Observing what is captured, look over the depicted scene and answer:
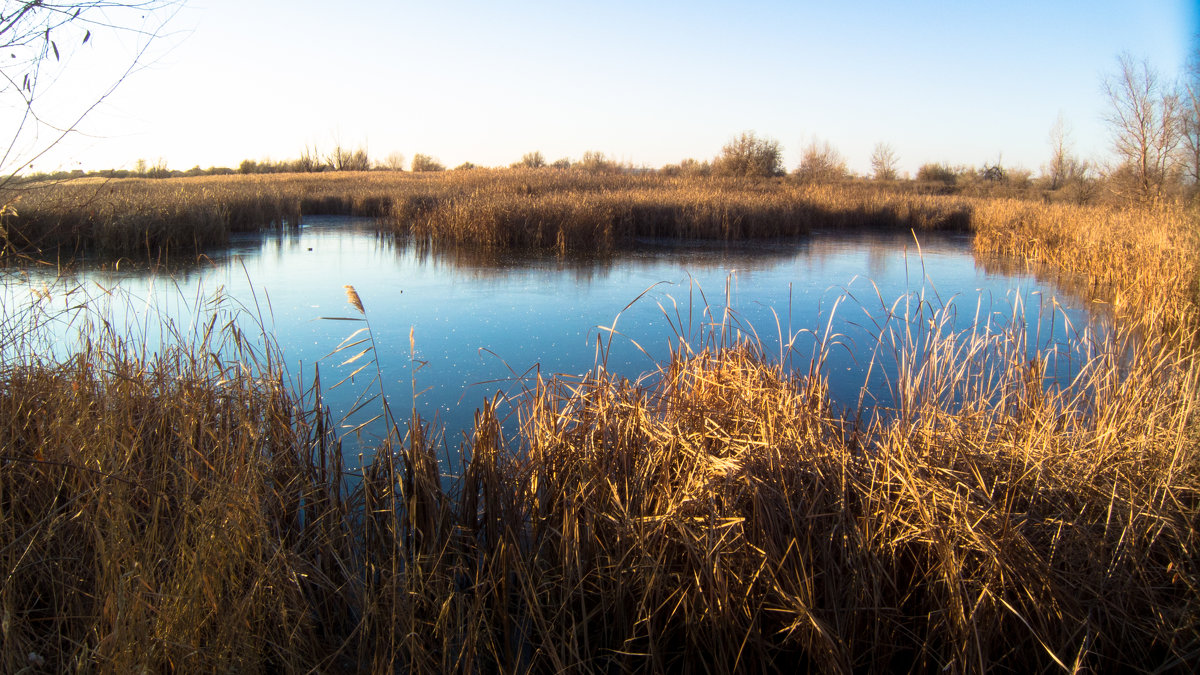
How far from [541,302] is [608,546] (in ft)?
14.0

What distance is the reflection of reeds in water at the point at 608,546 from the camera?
5.73ft

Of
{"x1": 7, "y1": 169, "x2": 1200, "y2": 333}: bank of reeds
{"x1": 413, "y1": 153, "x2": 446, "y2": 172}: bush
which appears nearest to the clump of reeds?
{"x1": 7, "y1": 169, "x2": 1200, "y2": 333}: bank of reeds

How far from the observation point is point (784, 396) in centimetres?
268

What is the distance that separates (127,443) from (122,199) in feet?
26.4

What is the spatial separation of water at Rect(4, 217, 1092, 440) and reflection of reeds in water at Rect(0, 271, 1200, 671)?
56 cm

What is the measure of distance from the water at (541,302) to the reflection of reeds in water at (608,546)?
56cm

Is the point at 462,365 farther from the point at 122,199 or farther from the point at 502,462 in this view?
the point at 122,199

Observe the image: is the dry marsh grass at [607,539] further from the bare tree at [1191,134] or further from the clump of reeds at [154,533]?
the bare tree at [1191,134]

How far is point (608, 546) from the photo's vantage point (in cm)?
215

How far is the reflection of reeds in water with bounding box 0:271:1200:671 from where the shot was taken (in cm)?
175

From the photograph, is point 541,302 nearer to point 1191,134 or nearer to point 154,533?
point 154,533

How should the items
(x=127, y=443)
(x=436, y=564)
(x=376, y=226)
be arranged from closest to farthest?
(x=436, y=564) < (x=127, y=443) < (x=376, y=226)

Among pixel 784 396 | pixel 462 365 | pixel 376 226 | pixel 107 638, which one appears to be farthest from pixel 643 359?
pixel 376 226

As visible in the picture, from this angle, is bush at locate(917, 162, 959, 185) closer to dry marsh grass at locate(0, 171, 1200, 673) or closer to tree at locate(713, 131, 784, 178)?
tree at locate(713, 131, 784, 178)
